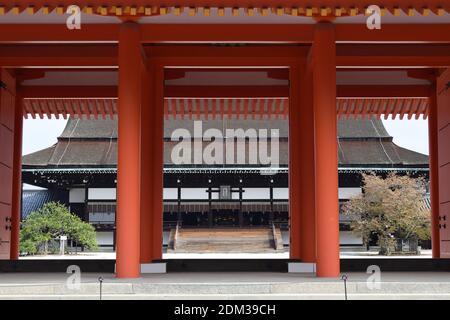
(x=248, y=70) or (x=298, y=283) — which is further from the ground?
(x=248, y=70)

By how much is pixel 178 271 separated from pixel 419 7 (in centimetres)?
667

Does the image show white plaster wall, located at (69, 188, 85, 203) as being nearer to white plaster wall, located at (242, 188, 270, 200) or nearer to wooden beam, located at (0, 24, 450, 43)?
white plaster wall, located at (242, 188, 270, 200)

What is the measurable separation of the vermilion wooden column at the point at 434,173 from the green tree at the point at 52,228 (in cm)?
1735

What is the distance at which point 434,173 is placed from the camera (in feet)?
53.9

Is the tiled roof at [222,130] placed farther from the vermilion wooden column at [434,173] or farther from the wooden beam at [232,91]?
the wooden beam at [232,91]

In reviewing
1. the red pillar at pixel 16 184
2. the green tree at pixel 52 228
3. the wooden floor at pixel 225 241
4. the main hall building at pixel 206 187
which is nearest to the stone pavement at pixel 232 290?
the red pillar at pixel 16 184

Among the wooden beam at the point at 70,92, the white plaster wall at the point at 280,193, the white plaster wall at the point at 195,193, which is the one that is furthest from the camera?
the white plaster wall at the point at 195,193

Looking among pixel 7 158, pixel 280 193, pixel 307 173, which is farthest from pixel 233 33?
pixel 280 193

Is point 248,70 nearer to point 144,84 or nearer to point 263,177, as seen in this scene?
point 144,84

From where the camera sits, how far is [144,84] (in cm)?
1395

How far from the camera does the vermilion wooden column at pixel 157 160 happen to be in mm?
14328

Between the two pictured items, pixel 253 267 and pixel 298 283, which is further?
pixel 253 267
